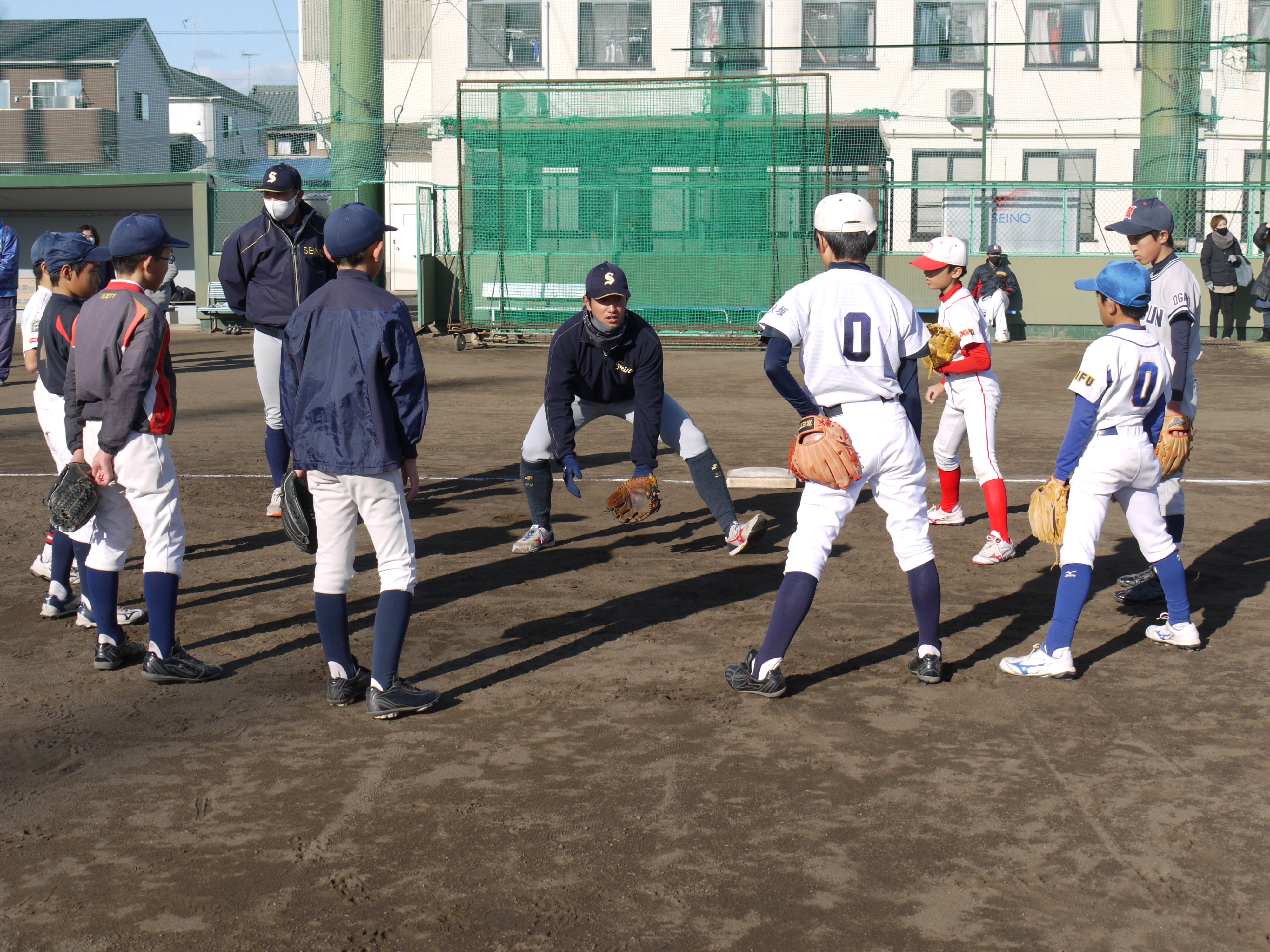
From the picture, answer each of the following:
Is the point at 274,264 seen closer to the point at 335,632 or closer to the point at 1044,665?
the point at 335,632

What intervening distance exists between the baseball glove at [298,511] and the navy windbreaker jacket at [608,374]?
6.15 feet

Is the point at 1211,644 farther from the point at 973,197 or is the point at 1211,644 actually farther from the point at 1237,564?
the point at 973,197

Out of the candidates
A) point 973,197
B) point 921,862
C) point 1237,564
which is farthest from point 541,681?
point 973,197

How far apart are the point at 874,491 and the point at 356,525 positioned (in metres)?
1.99

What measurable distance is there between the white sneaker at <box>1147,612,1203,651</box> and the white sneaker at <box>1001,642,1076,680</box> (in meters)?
0.62

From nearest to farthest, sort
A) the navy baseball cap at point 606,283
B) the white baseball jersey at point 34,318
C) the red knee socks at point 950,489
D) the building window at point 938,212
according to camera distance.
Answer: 1. the navy baseball cap at point 606,283
2. the white baseball jersey at point 34,318
3. the red knee socks at point 950,489
4. the building window at point 938,212

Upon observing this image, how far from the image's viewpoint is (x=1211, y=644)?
17.2ft

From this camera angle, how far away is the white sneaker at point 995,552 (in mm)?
6602

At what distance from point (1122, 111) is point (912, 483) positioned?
2832 cm

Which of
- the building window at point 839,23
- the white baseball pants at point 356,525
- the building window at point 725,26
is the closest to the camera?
the white baseball pants at point 356,525

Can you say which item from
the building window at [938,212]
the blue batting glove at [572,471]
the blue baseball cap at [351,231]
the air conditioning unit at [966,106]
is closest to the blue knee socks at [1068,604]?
the blue batting glove at [572,471]

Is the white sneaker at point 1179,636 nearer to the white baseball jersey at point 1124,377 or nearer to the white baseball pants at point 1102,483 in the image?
the white baseball pants at point 1102,483

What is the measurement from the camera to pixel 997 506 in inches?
261

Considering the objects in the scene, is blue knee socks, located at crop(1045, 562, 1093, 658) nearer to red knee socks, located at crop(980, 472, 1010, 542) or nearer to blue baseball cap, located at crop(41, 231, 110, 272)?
red knee socks, located at crop(980, 472, 1010, 542)
